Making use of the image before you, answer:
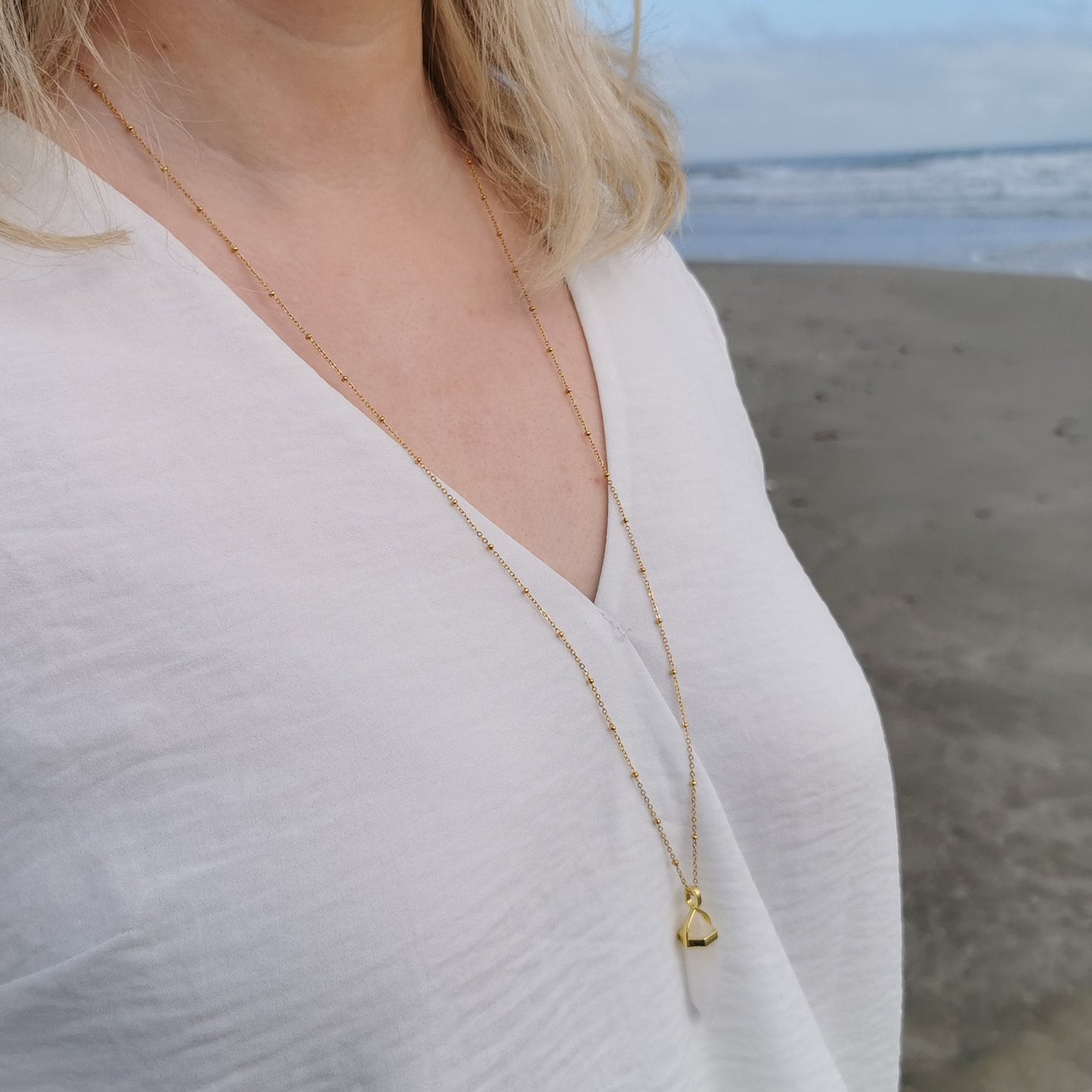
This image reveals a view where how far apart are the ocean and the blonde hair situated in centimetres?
523

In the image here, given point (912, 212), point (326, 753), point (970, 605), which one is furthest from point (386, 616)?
point (912, 212)

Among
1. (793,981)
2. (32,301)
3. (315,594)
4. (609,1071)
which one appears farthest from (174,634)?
(793,981)

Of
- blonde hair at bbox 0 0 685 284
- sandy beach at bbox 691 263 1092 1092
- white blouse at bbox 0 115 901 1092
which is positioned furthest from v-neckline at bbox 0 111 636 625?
sandy beach at bbox 691 263 1092 1092

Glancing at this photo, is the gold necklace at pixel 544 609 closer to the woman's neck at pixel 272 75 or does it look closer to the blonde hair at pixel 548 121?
the woman's neck at pixel 272 75

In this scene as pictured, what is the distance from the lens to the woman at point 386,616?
616 mm

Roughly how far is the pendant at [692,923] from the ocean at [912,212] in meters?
5.68

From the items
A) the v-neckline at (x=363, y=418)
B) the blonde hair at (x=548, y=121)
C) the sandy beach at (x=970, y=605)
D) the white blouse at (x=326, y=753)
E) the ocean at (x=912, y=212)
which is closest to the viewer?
the white blouse at (x=326, y=753)

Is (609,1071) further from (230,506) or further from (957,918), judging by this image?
(957,918)

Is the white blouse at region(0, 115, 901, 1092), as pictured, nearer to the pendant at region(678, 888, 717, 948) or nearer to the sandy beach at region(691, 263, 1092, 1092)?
the pendant at region(678, 888, 717, 948)

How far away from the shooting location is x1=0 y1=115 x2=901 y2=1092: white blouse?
24.0 inches

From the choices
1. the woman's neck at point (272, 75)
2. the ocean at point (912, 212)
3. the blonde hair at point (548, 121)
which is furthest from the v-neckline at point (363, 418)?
the ocean at point (912, 212)

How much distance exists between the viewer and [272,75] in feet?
2.80

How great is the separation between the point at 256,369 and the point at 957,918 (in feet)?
6.06

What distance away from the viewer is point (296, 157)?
0.88 meters
